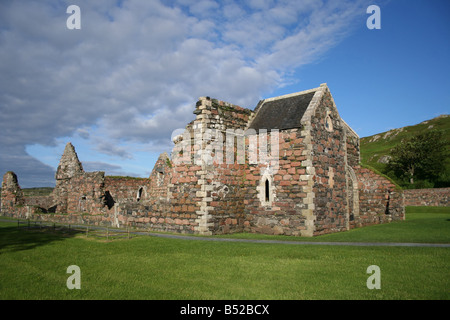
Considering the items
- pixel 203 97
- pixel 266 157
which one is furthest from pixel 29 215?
pixel 266 157

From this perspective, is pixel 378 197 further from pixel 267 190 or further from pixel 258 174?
pixel 258 174

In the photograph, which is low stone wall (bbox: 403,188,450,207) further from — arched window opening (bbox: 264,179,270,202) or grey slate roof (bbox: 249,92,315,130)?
arched window opening (bbox: 264,179,270,202)

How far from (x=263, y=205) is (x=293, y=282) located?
9.72 metres

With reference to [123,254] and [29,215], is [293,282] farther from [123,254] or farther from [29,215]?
[29,215]

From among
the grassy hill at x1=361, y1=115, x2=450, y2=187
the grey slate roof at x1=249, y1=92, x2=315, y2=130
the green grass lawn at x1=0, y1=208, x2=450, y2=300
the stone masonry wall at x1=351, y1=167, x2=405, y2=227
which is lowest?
the green grass lawn at x1=0, y1=208, x2=450, y2=300

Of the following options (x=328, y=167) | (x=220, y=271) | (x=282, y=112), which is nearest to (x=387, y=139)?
(x=328, y=167)

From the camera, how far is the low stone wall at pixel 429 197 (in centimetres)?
3806

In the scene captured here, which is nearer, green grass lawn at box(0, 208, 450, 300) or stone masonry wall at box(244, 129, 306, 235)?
green grass lawn at box(0, 208, 450, 300)

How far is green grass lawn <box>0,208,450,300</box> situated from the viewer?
5586mm

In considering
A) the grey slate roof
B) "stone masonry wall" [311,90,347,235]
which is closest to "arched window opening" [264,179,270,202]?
"stone masonry wall" [311,90,347,235]

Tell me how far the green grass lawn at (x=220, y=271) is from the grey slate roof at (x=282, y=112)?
7275 millimetres

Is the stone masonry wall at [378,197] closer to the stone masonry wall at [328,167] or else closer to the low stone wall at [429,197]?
the stone masonry wall at [328,167]

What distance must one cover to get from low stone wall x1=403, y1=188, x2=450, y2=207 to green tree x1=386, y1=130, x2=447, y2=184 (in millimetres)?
13107
